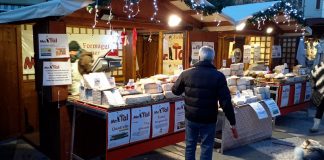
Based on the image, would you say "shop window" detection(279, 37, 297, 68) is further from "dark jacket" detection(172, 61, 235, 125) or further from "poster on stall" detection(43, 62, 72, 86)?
"poster on stall" detection(43, 62, 72, 86)

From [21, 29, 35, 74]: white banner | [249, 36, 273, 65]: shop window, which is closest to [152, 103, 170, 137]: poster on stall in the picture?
[21, 29, 35, 74]: white banner

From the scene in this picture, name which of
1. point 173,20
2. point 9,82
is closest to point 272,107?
point 173,20

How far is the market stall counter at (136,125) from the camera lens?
4761 mm

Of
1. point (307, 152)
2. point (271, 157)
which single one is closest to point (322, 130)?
point (271, 157)

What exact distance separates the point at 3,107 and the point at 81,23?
309 centimetres

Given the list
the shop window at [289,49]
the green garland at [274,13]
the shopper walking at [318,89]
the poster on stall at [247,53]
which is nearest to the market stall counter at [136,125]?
the green garland at [274,13]

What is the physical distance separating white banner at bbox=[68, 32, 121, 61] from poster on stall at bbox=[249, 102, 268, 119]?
13.0 feet

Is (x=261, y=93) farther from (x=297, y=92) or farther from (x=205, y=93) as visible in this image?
(x=205, y=93)

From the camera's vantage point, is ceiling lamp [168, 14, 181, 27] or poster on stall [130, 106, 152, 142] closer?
poster on stall [130, 106, 152, 142]

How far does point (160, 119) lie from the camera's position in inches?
217

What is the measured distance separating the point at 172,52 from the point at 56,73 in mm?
4129

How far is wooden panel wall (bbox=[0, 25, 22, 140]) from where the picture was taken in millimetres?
6781

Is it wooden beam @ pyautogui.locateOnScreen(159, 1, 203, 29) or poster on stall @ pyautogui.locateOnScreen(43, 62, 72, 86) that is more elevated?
wooden beam @ pyautogui.locateOnScreen(159, 1, 203, 29)

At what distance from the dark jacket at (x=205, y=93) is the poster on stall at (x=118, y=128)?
1178 millimetres
